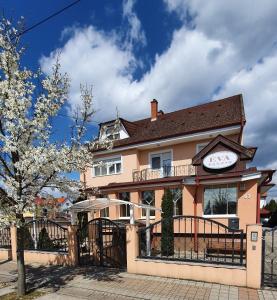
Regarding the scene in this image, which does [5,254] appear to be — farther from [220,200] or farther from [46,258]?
[220,200]

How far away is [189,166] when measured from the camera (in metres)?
17.0

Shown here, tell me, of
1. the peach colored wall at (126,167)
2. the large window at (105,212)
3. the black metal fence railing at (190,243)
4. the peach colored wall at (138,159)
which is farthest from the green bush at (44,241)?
the peach colored wall at (126,167)

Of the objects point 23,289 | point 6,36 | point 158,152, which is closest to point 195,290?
point 23,289

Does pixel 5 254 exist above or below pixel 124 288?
below

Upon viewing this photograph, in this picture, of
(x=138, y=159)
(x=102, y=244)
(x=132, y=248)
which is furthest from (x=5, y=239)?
(x=138, y=159)

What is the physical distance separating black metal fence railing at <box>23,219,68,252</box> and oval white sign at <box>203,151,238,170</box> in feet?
25.6

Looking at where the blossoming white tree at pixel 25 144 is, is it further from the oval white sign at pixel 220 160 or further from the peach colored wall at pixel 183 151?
the peach colored wall at pixel 183 151

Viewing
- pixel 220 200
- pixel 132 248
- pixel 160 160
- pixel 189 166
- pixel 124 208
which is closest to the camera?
pixel 132 248

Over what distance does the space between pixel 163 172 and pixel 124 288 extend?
11.7m

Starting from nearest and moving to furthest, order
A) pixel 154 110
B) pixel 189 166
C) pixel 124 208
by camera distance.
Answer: pixel 189 166, pixel 124 208, pixel 154 110

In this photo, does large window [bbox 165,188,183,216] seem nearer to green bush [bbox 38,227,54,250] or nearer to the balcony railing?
the balcony railing

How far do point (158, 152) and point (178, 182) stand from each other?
4.74 meters

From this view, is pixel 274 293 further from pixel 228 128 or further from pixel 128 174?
pixel 128 174

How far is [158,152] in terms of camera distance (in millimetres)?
19438
